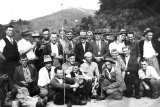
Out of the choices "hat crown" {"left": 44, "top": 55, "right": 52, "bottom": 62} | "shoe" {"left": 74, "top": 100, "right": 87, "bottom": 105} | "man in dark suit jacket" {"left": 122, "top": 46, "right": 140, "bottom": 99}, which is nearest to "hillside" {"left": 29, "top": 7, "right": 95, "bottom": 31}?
"hat crown" {"left": 44, "top": 55, "right": 52, "bottom": 62}

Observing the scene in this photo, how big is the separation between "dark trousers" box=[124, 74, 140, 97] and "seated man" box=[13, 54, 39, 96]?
197cm

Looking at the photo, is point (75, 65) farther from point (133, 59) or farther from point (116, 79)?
point (133, 59)

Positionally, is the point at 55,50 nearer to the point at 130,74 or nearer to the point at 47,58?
the point at 47,58

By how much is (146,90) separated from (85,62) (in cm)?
150

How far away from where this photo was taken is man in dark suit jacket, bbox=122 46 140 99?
443 cm

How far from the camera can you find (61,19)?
7.25 metres

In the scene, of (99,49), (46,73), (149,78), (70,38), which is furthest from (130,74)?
(46,73)

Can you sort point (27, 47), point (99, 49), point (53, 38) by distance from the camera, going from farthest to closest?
point (99, 49), point (53, 38), point (27, 47)

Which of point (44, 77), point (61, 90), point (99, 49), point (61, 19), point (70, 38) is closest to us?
point (61, 90)

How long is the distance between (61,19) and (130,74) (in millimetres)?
3673

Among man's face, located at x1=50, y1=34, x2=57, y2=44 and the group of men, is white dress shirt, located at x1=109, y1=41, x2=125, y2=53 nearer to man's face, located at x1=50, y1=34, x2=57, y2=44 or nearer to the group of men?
the group of men

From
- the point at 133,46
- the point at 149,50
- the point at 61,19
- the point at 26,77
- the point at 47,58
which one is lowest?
the point at 26,77

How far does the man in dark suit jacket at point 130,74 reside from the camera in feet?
14.5

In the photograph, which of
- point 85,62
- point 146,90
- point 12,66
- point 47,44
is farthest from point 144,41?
point 12,66
